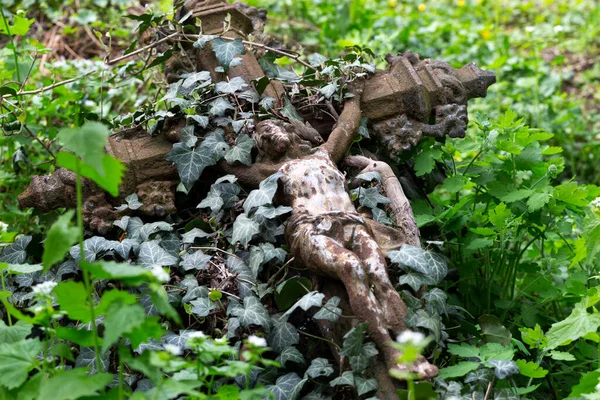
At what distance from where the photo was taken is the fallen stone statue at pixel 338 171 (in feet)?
8.60

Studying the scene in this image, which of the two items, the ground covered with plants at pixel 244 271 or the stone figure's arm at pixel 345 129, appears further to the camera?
the stone figure's arm at pixel 345 129

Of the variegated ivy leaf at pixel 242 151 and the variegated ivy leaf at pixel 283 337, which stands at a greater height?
the variegated ivy leaf at pixel 242 151

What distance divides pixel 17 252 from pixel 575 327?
2.26m

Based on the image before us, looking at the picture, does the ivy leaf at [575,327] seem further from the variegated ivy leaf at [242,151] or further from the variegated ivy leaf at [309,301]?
the variegated ivy leaf at [242,151]

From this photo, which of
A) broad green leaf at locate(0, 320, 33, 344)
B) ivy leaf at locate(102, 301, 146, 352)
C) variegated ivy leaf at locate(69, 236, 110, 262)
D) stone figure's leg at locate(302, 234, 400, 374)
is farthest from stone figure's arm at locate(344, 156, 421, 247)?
broad green leaf at locate(0, 320, 33, 344)

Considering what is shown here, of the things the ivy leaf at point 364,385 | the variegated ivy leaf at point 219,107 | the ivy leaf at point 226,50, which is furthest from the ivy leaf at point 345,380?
the ivy leaf at point 226,50

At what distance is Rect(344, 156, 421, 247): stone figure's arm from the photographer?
10.1 feet

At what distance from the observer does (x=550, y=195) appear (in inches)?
125

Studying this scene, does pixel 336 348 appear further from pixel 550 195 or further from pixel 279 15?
pixel 279 15

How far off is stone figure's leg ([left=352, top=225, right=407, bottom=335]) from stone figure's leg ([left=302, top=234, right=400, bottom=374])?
0.11 ft

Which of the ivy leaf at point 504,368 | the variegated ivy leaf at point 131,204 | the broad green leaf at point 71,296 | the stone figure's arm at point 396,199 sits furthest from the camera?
the variegated ivy leaf at point 131,204

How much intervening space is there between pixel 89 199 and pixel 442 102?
1709 millimetres

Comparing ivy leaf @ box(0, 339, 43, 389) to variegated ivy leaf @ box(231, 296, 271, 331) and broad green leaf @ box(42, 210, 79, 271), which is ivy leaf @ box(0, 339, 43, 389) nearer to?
broad green leaf @ box(42, 210, 79, 271)

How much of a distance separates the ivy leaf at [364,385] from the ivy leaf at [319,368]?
0.13m
